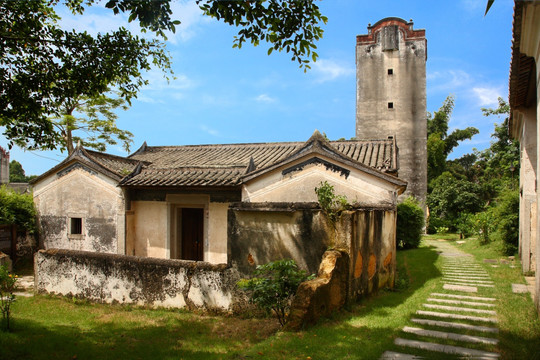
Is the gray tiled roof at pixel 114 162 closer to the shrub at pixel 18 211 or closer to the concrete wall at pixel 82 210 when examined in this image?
the concrete wall at pixel 82 210

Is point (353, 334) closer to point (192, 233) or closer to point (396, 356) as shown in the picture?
point (396, 356)

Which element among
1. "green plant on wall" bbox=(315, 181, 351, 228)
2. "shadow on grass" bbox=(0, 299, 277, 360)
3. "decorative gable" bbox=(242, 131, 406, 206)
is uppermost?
"decorative gable" bbox=(242, 131, 406, 206)

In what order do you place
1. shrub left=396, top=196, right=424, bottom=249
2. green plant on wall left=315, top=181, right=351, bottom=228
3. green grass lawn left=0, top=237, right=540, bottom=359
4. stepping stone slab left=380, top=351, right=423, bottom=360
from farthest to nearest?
shrub left=396, top=196, right=424, bottom=249
green plant on wall left=315, top=181, right=351, bottom=228
green grass lawn left=0, top=237, right=540, bottom=359
stepping stone slab left=380, top=351, right=423, bottom=360

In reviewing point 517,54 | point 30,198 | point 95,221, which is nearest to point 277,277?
point 517,54

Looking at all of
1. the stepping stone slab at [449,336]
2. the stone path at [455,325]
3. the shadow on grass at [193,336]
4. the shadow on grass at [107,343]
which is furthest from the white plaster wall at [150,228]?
the stepping stone slab at [449,336]

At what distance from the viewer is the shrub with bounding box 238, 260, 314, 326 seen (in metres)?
5.44

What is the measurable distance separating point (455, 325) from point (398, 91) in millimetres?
22242

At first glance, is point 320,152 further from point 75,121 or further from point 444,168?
point 444,168

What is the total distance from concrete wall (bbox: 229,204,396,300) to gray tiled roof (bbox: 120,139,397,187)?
312cm

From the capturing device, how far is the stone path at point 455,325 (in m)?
4.32

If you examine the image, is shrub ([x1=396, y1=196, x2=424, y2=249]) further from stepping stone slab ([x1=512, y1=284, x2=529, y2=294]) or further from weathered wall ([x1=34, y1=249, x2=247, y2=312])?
weathered wall ([x1=34, y1=249, x2=247, y2=312])

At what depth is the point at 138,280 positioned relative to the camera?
7.36 metres

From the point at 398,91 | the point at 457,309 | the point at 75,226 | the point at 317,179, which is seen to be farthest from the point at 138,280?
the point at 398,91

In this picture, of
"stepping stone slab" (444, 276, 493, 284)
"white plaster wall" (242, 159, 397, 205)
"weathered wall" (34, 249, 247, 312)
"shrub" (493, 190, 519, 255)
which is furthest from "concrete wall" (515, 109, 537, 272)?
"weathered wall" (34, 249, 247, 312)
